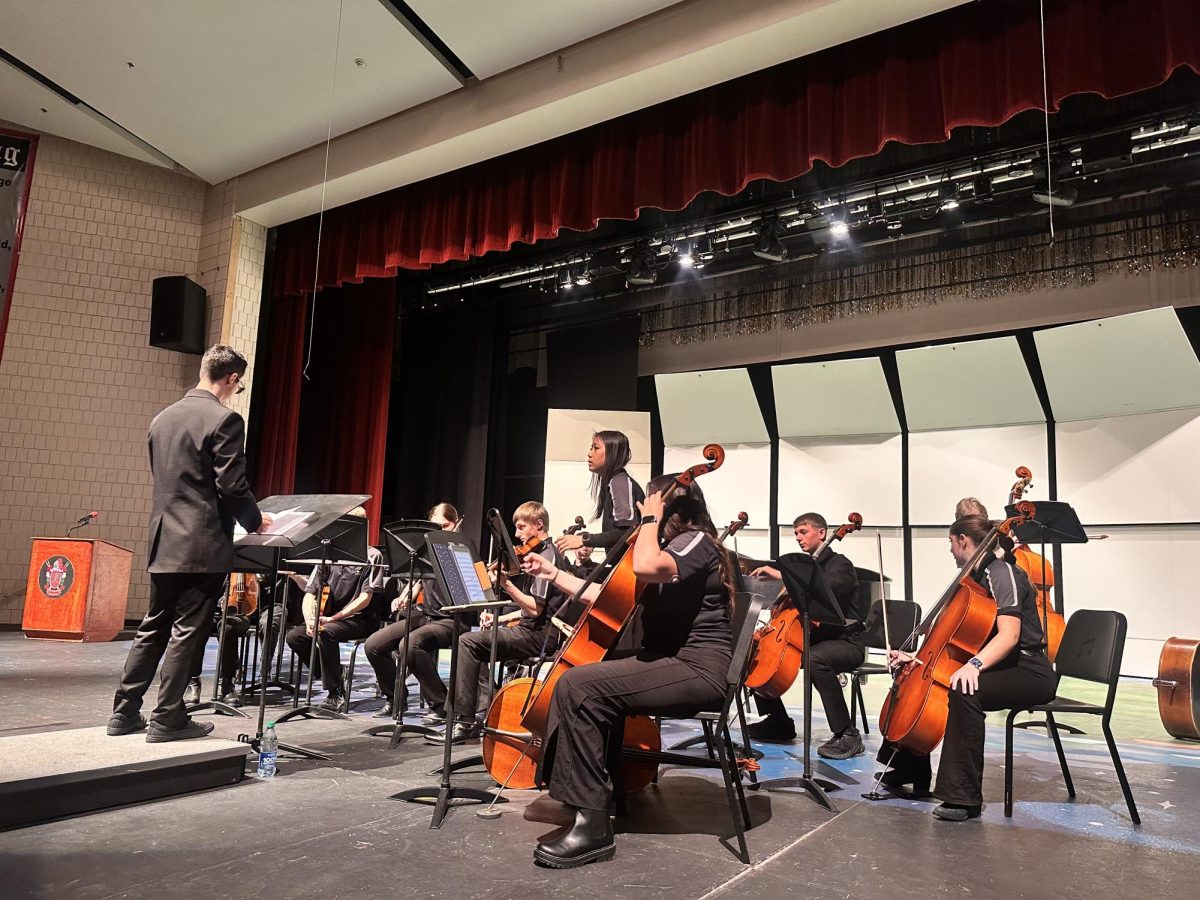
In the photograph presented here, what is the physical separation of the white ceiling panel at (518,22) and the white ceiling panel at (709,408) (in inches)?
178

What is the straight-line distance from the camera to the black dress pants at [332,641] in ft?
16.1

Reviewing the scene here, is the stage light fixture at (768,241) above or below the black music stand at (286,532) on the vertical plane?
above

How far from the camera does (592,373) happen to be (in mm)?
10258

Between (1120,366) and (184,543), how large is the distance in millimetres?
7713

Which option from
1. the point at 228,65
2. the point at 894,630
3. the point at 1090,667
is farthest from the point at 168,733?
the point at 228,65

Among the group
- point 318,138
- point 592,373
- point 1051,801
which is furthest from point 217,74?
point 1051,801

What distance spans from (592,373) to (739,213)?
10.5 feet

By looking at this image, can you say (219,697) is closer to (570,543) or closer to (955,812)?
(570,543)

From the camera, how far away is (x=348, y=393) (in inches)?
388

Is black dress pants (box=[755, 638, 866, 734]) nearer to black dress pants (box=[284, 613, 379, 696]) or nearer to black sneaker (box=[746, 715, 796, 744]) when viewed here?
black sneaker (box=[746, 715, 796, 744])

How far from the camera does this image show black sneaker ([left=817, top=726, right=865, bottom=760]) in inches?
160

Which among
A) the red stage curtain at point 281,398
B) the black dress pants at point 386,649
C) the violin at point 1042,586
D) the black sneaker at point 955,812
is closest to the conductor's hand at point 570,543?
the black dress pants at point 386,649

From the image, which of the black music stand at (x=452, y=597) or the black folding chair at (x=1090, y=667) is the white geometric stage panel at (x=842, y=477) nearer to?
the black folding chair at (x=1090, y=667)

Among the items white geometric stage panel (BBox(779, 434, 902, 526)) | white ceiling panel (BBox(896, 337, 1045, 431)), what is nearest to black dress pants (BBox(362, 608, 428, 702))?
white geometric stage panel (BBox(779, 434, 902, 526))
